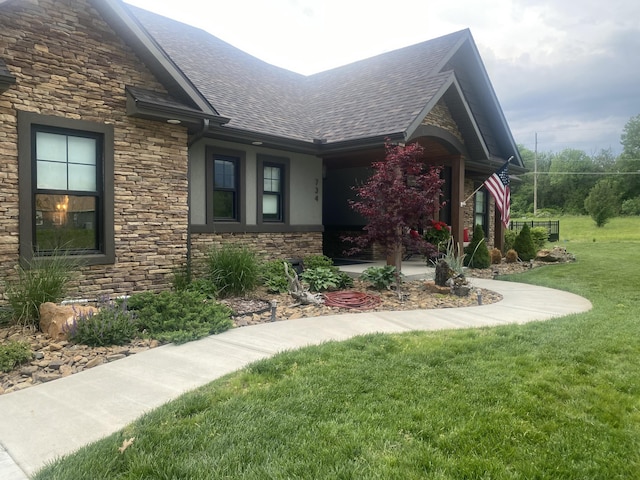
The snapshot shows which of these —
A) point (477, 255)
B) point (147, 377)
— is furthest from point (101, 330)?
point (477, 255)

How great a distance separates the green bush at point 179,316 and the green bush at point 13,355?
131 cm

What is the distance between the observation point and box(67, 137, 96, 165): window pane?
7.07 m

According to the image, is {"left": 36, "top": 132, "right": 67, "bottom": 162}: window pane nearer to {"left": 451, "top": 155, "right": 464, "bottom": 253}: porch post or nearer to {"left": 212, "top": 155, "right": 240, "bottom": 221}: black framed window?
{"left": 212, "top": 155, "right": 240, "bottom": 221}: black framed window

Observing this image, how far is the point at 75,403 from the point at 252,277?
4.79 m

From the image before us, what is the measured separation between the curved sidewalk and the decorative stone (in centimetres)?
109

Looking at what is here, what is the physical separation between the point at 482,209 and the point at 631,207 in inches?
1651

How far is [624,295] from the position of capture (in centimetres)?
903

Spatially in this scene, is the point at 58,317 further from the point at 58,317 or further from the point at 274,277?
the point at 274,277

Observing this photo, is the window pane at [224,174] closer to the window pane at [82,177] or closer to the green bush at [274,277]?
the green bush at [274,277]

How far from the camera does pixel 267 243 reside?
35.2ft

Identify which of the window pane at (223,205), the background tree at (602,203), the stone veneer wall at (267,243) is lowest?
the stone veneer wall at (267,243)

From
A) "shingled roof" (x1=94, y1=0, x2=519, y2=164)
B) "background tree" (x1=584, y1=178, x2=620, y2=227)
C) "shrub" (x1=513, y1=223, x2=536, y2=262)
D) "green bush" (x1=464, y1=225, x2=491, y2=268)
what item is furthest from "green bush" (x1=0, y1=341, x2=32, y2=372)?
"background tree" (x1=584, y1=178, x2=620, y2=227)

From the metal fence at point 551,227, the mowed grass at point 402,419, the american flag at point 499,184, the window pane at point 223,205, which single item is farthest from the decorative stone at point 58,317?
the metal fence at point 551,227

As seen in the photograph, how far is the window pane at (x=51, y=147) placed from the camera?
676cm
